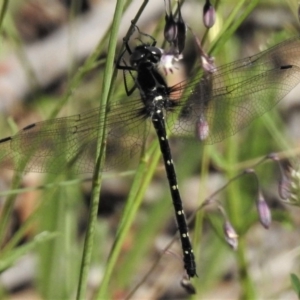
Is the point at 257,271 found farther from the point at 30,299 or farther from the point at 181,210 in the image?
the point at 181,210

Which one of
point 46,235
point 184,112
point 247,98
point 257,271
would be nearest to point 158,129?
point 184,112

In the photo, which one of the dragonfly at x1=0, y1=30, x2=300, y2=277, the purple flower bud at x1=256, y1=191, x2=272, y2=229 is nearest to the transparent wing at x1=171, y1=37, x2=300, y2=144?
the dragonfly at x1=0, y1=30, x2=300, y2=277

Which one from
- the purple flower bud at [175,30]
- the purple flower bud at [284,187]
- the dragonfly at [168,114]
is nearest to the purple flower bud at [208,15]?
the purple flower bud at [175,30]

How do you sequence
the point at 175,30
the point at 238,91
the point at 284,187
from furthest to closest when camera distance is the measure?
the point at 238,91
the point at 284,187
the point at 175,30

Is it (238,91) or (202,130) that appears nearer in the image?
(202,130)

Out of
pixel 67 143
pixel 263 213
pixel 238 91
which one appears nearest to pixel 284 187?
pixel 263 213

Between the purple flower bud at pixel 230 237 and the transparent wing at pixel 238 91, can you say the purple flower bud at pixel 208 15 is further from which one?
the purple flower bud at pixel 230 237

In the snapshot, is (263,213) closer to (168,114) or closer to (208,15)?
(168,114)

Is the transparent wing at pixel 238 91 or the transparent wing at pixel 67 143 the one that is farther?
the transparent wing at pixel 238 91
